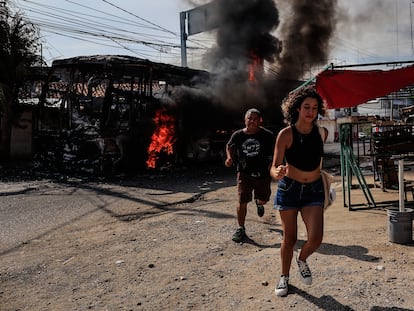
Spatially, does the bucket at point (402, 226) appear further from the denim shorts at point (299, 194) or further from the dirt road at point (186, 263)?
the denim shorts at point (299, 194)

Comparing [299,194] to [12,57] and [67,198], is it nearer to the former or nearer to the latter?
[67,198]

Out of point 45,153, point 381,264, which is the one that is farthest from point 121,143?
point 381,264

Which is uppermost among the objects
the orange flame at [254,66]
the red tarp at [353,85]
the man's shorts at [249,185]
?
the orange flame at [254,66]

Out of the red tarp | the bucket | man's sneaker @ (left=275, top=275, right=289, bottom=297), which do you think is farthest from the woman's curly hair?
the red tarp

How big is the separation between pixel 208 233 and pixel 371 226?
2145mm

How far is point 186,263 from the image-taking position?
4336 mm

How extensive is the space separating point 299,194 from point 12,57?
564 inches

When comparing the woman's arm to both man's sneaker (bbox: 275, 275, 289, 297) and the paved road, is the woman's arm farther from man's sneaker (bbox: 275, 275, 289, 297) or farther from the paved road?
the paved road

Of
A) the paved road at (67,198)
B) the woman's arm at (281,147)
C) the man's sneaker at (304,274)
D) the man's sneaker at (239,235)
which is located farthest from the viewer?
the paved road at (67,198)

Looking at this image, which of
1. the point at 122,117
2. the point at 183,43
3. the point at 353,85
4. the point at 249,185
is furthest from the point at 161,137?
the point at 183,43

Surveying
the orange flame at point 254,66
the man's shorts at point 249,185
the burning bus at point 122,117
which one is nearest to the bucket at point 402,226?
the man's shorts at point 249,185

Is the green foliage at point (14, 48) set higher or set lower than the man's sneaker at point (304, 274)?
higher

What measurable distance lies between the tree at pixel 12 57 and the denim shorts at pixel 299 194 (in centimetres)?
1375

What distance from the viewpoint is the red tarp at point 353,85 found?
20.9 ft
